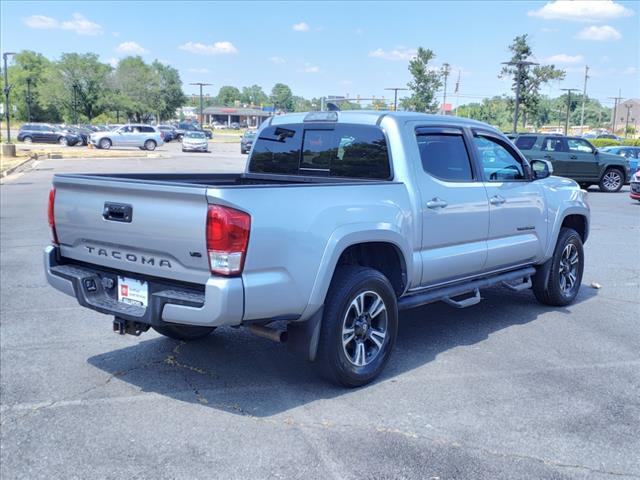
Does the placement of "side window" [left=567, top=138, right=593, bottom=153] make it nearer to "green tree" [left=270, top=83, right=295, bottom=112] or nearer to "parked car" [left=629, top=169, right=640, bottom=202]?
"parked car" [left=629, top=169, right=640, bottom=202]

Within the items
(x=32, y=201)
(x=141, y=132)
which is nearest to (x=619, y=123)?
(x=141, y=132)

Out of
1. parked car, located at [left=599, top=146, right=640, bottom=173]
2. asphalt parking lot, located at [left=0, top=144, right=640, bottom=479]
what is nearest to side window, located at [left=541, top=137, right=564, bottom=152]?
parked car, located at [left=599, top=146, right=640, bottom=173]

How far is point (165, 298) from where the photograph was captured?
3857 millimetres

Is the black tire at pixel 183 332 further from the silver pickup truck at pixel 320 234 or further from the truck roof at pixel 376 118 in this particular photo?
the truck roof at pixel 376 118

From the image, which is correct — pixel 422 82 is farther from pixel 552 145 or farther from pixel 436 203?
pixel 436 203

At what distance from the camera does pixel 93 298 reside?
4320 millimetres

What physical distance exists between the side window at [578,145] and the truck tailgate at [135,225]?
66.1 feet

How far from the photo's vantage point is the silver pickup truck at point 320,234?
376 cm

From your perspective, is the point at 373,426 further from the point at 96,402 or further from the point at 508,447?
the point at 96,402

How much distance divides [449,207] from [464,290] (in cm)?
A: 80

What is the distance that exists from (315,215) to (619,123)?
151845mm

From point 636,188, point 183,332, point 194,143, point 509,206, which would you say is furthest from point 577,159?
point 194,143

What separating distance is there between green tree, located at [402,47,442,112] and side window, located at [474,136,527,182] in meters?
49.9

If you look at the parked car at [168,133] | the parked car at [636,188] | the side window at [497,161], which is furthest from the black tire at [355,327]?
the parked car at [168,133]
